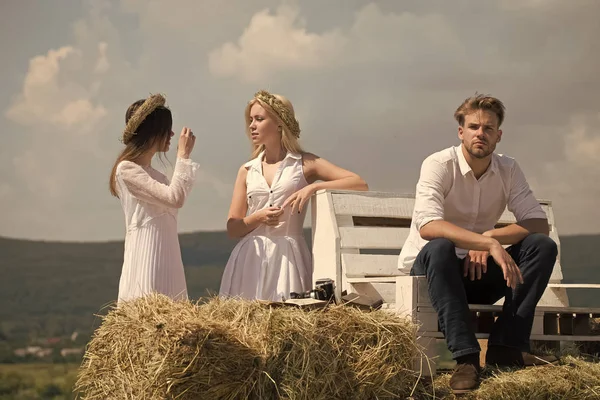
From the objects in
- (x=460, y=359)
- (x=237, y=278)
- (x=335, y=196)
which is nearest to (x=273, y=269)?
(x=237, y=278)

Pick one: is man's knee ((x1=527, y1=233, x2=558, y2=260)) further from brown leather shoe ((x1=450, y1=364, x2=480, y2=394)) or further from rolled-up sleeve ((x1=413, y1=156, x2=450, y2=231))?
brown leather shoe ((x1=450, y1=364, x2=480, y2=394))

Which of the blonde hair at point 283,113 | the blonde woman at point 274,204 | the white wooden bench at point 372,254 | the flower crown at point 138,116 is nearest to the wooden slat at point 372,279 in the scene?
the white wooden bench at point 372,254

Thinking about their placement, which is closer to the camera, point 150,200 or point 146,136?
point 150,200

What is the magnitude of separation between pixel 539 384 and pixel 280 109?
230 cm

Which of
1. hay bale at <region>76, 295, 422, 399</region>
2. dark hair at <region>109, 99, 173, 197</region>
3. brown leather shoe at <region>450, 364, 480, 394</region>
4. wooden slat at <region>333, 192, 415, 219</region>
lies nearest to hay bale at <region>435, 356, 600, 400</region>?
brown leather shoe at <region>450, 364, 480, 394</region>

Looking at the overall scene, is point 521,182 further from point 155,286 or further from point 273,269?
point 155,286

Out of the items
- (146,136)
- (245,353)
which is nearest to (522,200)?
(245,353)

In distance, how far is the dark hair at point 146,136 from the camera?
5.18m

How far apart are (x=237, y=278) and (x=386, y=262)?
3.02 feet

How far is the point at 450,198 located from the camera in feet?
16.0

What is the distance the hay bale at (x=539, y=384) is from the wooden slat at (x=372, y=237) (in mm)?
1093

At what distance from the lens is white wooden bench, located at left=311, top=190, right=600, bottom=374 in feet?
16.5

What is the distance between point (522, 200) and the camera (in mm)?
5035

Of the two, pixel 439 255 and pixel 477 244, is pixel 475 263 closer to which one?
pixel 477 244
